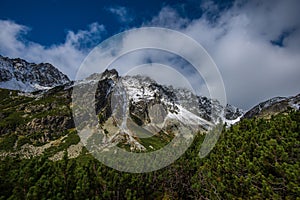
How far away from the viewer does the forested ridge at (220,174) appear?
453 inches

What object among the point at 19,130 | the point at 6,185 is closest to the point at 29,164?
the point at 6,185

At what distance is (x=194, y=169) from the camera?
827 inches

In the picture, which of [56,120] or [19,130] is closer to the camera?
[19,130]

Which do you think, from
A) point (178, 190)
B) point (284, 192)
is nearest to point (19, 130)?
point (178, 190)

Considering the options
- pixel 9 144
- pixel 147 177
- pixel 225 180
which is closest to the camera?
pixel 225 180

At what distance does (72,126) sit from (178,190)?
170962 millimetres

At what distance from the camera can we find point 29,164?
13.3 meters

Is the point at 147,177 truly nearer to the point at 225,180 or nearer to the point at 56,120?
the point at 225,180

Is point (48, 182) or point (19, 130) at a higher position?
point (19, 130)

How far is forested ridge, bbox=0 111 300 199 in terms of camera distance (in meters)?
Answer: 11.5

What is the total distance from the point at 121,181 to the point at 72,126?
174 metres

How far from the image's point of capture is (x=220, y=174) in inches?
609

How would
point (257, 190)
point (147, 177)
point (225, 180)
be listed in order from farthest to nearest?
1. point (147, 177)
2. point (225, 180)
3. point (257, 190)

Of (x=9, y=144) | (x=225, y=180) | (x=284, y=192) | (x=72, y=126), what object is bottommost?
(x=284, y=192)
